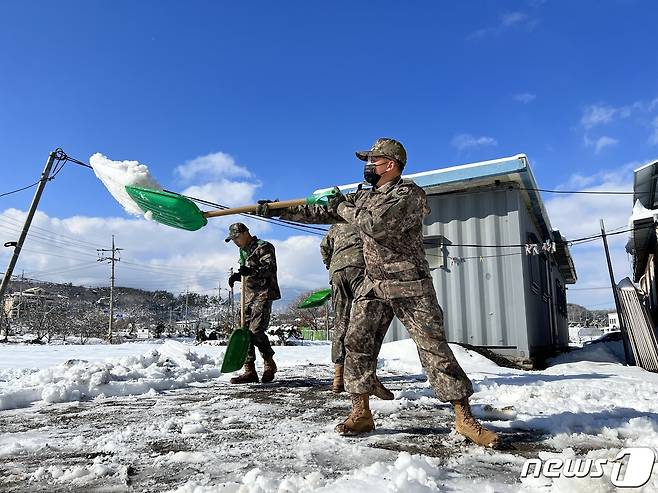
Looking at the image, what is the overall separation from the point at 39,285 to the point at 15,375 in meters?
88.8

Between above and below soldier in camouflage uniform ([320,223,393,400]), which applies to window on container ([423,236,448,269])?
above

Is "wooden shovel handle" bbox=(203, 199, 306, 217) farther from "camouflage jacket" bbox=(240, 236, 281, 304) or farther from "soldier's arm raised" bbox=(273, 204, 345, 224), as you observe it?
"camouflage jacket" bbox=(240, 236, 281, 304)

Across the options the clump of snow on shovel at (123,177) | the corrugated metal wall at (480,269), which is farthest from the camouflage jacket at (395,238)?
the corrugated metal wall at (480,269)

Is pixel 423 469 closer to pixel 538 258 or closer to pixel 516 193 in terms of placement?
pixel 516 193

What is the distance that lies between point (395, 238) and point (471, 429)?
109cm

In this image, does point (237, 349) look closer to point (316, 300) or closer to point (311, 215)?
point (316, 300)

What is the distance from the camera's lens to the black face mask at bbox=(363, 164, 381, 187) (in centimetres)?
300

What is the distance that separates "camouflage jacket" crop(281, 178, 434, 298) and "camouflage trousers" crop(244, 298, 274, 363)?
8.59 ft

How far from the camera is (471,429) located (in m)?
2.40

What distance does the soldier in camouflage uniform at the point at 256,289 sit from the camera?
516 cm

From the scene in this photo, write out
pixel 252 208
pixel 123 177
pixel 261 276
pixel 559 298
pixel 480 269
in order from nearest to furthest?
pixel 252 208
pixel 261 276
pixel 123 177
pixel 480 269
pixel 559 298

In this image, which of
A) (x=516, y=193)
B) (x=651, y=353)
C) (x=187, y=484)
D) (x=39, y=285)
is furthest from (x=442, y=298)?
(x=39, y=285)

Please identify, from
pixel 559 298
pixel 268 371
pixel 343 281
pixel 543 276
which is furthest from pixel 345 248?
pixel 559 298

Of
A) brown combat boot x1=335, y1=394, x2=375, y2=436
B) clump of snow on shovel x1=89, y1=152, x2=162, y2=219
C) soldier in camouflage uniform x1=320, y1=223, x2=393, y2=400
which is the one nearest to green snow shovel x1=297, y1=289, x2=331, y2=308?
soldier in camouflage uniform x1=320, y1=223, x2=393, y2=400
